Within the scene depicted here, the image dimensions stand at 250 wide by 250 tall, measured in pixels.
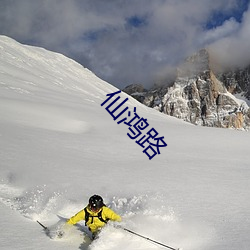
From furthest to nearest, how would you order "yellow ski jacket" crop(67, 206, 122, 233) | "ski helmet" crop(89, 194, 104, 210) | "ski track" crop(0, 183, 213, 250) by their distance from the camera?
"yellow ski jacket" crop(67, 206, 122, 233) → "ski helmet" crop(89, 194, 104, 210) → "ski track" crop(0, 183, 213, 250)

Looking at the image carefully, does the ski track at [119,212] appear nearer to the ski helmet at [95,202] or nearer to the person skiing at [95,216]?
the person skiing at [95,216]

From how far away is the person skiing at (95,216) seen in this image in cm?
591

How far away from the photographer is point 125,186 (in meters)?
8.17

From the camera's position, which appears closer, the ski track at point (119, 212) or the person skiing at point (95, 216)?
the ski track at point (119, 212)

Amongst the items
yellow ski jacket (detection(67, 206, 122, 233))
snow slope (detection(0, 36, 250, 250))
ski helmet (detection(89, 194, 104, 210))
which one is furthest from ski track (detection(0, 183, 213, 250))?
ski helmet (detection(89, 194, 104, 210))

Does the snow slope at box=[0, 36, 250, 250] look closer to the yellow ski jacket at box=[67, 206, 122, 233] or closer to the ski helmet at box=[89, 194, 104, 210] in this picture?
the yellow ski jacket at box=[67, 206, 122, 233]

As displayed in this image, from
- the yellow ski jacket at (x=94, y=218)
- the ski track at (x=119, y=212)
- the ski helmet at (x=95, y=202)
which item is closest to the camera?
the ski track at (x=119, y=212)

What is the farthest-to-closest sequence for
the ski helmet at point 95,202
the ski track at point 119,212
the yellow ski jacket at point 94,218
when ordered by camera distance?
the yellow ski jacket at point 94,218 → the ski helmet at point 95,202 → the ski track at point 119,212

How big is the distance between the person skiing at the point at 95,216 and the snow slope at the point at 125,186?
0.73 feet

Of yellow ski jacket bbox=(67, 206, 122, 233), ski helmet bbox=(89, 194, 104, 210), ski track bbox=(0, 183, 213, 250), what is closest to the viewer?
ski track bbox=(0, 183, 213, 250)

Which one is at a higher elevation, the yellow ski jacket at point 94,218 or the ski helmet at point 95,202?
the ski helmet at point 95,202

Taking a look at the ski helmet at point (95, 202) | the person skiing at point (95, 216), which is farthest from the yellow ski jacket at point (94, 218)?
the ski helmet at point (95, 202)

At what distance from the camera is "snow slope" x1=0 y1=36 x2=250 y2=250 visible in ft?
18.2

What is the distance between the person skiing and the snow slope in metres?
0.22
